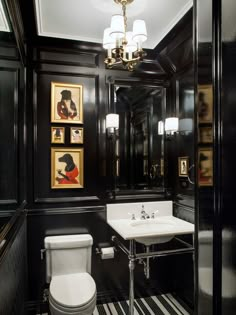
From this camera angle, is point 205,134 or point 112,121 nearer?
point 205,134

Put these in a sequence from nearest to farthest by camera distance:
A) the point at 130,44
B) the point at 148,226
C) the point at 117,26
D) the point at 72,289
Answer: the point at 117,26, the point at 130,44, the point at 72,289, the point at 148,226

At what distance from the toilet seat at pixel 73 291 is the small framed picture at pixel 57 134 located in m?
1.29

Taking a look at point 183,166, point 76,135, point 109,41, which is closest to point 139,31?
point 109,41

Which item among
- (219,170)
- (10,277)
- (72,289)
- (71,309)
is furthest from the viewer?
(72,289)

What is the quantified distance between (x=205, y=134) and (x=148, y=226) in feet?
6.65

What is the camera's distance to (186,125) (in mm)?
2539

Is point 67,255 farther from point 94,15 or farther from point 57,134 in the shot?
point 94,15

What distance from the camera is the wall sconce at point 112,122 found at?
2.53 m

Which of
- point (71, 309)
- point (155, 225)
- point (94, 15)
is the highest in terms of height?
point (94, 15)

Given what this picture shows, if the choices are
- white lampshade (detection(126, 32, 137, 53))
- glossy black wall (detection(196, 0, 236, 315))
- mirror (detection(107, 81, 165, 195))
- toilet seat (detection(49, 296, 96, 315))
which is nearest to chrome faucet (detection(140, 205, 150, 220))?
mirror (detection(107, 81, 165, 195))

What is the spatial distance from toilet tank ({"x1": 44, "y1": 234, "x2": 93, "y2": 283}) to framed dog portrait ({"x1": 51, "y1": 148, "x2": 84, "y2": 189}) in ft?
1.72

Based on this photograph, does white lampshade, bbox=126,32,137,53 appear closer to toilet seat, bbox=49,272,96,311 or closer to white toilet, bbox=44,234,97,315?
white toilet, bbox=44,234,97,315

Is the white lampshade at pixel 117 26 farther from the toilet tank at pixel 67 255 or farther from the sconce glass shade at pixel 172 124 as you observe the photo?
the toilet tank at pixel 67 255

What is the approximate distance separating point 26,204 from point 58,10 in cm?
173
